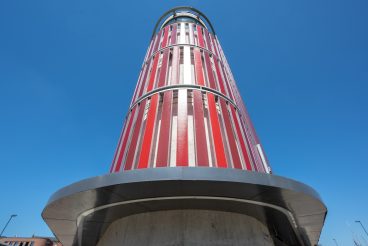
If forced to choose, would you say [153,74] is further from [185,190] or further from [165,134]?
[185,190]

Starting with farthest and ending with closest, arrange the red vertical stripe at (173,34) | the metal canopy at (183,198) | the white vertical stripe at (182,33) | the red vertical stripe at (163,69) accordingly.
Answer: the red vertical stripe at (173,34)
the white vertical stripe at (182,33)
the red vertical stripe at (163,69)
the metal canopy at (183,198)

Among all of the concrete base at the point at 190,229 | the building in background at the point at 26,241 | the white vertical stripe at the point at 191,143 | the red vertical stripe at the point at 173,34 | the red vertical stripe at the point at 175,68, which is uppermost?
the building in background at the point at 26,241

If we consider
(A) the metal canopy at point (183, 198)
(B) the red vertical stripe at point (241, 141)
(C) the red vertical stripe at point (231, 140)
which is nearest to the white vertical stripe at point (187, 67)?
(C) the red vertical stripe at point (231, 140)

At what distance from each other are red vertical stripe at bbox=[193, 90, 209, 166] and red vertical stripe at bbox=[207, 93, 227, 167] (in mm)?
435

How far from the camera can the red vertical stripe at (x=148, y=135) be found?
28.6ft

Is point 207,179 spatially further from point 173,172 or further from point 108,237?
point 108,237

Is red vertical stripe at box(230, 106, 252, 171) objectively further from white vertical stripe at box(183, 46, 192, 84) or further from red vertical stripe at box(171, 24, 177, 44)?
red vertical stripe at box(171, 24, 177, 44)

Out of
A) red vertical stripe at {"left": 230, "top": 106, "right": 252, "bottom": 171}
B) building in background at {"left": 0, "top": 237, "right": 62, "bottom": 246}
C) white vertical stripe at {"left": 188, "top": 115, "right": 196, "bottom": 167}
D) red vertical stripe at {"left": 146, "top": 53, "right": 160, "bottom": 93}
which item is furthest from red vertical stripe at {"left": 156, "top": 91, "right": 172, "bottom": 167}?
building in background at {"left": 0, "top": 237, "right": 62, "bottom": 246}

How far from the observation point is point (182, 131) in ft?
31.2

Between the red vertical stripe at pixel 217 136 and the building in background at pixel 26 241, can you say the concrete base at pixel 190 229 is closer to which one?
the red vertical stripe at pixel 217 136

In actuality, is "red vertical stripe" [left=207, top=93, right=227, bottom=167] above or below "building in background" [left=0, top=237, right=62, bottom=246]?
below

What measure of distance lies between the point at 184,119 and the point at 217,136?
1553 mm

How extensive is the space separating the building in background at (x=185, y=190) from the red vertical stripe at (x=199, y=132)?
38mm

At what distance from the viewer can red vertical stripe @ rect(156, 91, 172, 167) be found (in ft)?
28.0
